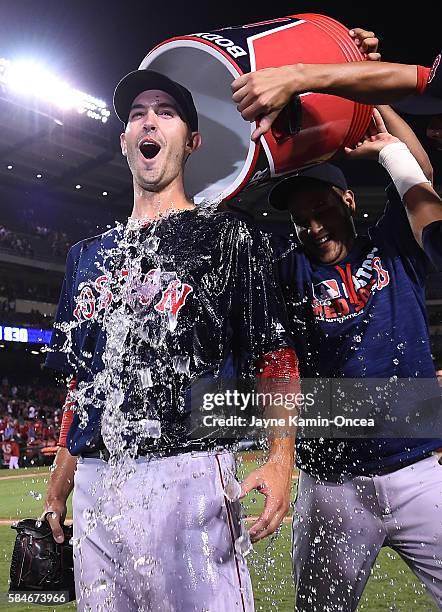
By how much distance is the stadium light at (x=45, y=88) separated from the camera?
2377 cm

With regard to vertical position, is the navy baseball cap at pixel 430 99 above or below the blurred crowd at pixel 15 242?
below

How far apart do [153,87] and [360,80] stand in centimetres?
62

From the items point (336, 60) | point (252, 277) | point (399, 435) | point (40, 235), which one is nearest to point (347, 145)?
point (336, 60)

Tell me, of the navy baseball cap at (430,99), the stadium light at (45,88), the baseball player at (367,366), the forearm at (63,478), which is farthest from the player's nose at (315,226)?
the stadium light at (45,88)

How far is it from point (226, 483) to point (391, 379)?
968mm

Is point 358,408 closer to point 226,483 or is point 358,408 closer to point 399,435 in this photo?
point 399,435

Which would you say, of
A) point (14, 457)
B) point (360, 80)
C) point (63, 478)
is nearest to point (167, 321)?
point (63, 478)

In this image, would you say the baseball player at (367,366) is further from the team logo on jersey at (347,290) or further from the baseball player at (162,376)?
the baseball player at (162,376)

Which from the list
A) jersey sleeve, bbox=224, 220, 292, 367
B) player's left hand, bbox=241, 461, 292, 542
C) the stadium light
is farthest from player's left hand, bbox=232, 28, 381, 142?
the stadium light

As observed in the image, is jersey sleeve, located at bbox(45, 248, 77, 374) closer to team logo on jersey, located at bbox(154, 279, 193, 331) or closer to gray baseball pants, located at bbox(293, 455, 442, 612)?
team logo on jersey, located at bbox(154, 279, 193, 331)

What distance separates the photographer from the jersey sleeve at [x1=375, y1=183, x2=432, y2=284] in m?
2.63

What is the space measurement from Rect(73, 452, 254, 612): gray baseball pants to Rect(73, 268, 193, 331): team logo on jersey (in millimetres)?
397

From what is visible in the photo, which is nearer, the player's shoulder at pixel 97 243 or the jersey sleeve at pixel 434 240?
the player's shoulder at pixel 97 243

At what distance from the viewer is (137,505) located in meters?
1.75
